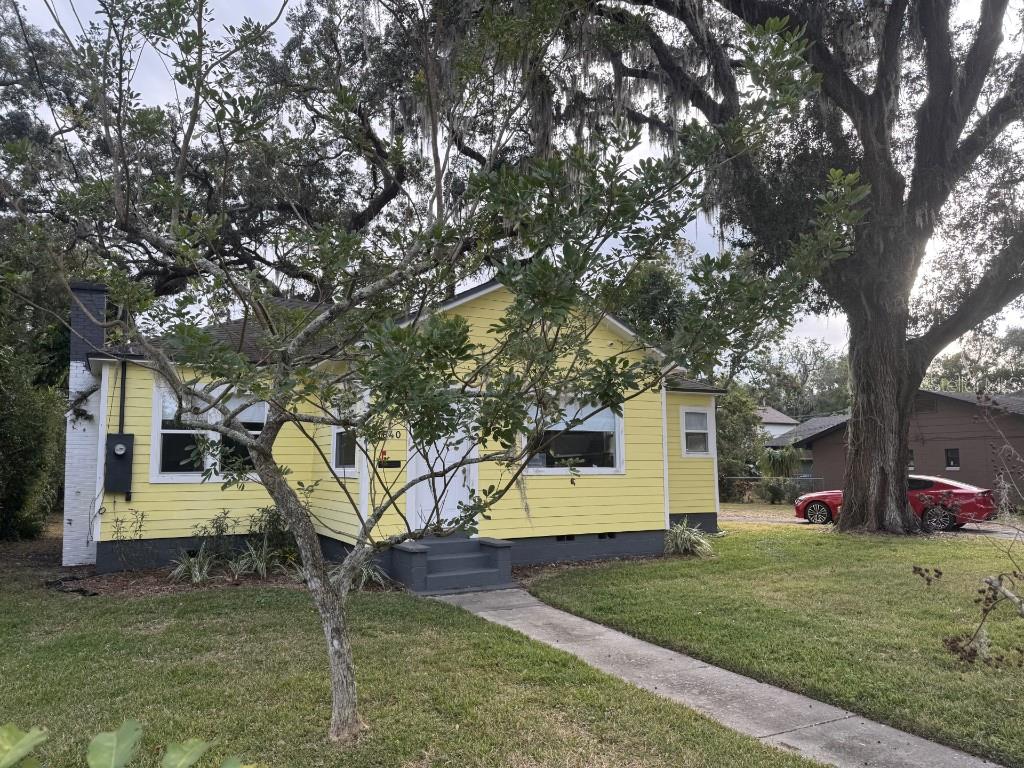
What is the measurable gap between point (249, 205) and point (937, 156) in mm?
13841

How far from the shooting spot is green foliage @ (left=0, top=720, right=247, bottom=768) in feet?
3.06

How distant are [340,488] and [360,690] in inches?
211

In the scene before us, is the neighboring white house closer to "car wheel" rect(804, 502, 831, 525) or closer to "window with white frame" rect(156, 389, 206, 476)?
"car wheel" rect(804, 502, 831, 525)

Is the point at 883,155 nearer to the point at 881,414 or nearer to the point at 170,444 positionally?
the point at 881,414

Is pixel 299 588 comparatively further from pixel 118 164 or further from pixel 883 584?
pixel 883 584

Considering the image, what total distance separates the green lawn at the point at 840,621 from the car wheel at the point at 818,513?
6.51 m

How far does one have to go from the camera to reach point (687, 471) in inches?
527

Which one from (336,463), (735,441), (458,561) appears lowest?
(458,561)

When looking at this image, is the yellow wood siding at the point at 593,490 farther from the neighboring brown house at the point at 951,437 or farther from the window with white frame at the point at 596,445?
the neighboring brown house at the point at 951,437

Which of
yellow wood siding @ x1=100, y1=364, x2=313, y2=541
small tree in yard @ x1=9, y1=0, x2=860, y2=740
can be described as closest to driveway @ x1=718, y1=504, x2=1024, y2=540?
small tree in yard @ x1=9, y1=0, x2=860, y2=740

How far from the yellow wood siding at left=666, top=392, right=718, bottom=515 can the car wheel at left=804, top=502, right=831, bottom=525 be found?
598 centimetres

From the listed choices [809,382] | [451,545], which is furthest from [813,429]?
[809,382]

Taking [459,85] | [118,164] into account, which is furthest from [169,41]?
[459,85]

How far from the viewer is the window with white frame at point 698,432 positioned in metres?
13.5
